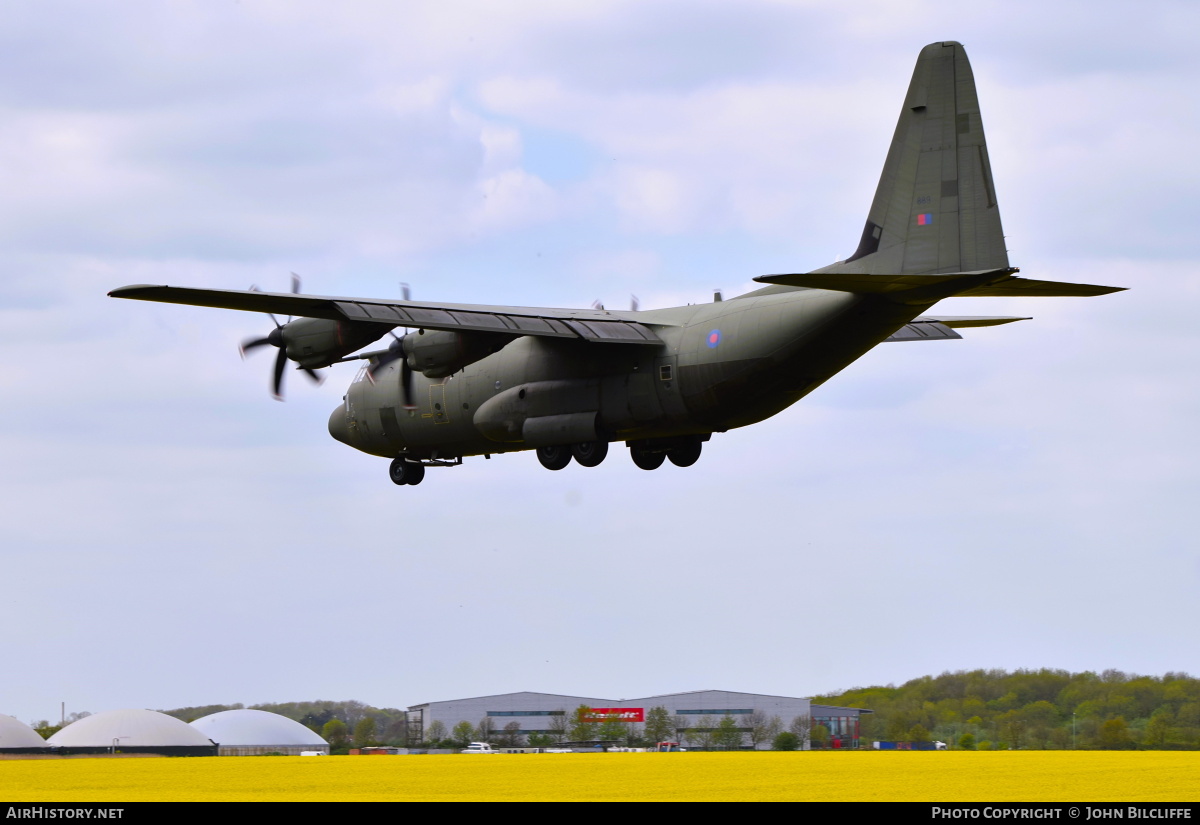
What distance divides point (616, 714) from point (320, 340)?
32.3 meters

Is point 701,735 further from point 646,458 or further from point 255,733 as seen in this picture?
point 255,733

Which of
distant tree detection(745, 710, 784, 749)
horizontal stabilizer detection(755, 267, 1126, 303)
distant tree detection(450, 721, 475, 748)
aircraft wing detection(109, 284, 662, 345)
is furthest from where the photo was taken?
distant tree detection(450, 721, 475, 748)

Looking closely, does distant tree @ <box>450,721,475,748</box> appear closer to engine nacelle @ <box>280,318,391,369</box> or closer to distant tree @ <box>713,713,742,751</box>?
distant tree @ <box>713,713,742,751</box>

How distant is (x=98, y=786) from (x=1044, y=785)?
21.2 m

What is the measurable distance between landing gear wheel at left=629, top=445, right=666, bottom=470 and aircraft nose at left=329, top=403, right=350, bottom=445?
29.7ft

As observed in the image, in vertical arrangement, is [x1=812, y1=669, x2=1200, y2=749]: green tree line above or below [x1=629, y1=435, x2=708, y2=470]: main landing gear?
below

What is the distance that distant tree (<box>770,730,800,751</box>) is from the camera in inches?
2318

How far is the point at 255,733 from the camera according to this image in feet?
289

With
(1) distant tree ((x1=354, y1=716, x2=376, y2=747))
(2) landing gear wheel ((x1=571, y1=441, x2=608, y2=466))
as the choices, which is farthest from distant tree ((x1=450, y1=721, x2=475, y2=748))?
(2) landing gear wheel ((x1=571, y1=441, x2=608, y2=466))

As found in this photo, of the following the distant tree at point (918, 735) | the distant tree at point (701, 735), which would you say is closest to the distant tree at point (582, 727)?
the distant tree at point (701, 735)

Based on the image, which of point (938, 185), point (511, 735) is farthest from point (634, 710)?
point (938, 185)

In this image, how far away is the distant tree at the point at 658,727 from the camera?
60812 mm

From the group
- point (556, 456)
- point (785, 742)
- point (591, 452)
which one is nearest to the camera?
point (591, 452)
